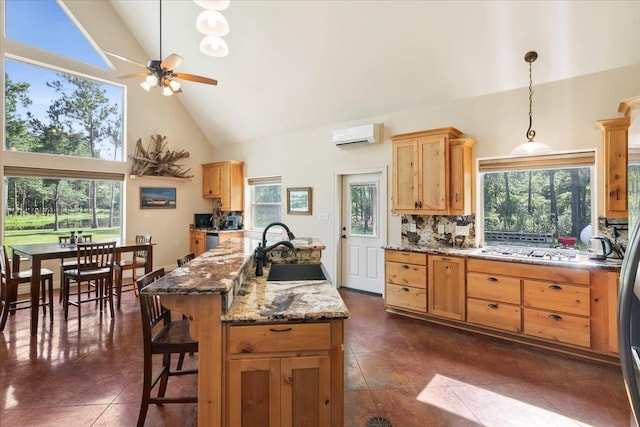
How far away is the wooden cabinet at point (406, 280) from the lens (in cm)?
369

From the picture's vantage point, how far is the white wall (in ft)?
10.3

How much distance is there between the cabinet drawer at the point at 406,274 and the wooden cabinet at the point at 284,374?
8.13ft

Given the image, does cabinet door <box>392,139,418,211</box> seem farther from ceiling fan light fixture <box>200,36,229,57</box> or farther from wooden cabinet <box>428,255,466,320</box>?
ceiling fan light fixture <box>200,36,229,57</box>

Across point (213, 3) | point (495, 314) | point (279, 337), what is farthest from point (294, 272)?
point (495, 314)

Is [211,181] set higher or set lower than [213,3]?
lower

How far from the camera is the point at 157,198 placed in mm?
6230

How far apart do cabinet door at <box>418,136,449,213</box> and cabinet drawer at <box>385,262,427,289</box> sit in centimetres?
75

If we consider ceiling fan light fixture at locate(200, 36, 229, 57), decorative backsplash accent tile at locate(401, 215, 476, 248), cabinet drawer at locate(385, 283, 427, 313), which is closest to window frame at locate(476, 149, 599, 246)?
decorative backsplash accent tile at locate(401, 215, 476, 248)

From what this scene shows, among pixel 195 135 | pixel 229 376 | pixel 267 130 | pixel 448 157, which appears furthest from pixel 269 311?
pixel 195 135

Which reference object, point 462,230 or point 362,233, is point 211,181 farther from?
point 462,230

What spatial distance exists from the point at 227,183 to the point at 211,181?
21.9 inches

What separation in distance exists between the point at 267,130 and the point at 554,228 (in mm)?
4852

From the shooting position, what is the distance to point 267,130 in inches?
237

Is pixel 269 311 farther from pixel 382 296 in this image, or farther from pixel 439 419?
pixel 382 296
